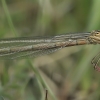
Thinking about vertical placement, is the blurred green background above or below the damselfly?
below

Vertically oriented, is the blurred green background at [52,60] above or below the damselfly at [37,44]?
below

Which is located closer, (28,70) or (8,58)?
(8,58)

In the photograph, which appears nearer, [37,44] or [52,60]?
[37,44]

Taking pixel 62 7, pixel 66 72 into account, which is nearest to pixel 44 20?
pixel 62 7

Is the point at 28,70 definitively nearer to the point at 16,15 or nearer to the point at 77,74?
the point at 77,74

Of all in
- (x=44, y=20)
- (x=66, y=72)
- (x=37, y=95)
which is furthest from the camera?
(x=44, y=20)
